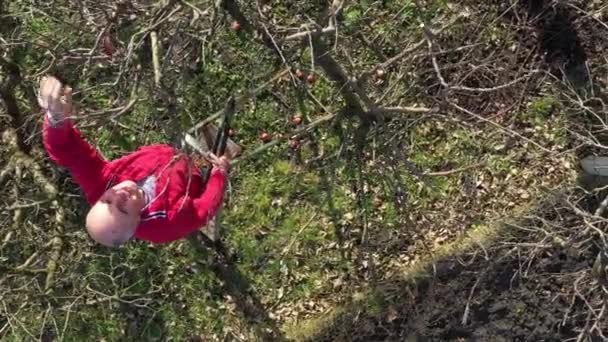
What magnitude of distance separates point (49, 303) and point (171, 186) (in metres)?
0.99

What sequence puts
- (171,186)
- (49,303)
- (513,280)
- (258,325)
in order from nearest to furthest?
(171,186) → (49,303) → (513,280) → (258,325)

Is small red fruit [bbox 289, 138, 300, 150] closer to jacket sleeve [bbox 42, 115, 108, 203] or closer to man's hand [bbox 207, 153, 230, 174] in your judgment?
man's hand [bbox 207, 153, 230, 174]

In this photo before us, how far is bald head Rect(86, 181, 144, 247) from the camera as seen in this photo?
2229mm

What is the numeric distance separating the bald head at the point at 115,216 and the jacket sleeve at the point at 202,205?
218mm

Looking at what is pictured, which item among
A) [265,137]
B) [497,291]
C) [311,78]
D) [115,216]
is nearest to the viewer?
[115,216]

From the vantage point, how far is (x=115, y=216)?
7.30ft

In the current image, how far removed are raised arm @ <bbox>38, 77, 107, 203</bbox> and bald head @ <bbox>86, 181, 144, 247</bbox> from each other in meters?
0.15

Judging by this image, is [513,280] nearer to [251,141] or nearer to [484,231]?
[484,231]

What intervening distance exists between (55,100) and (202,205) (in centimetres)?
66

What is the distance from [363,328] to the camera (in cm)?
348

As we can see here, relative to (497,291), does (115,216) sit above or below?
above

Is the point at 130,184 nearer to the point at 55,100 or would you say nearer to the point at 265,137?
the point at 55,100

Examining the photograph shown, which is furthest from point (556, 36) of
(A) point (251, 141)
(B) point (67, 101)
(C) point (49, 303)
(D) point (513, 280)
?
(C) point (49, 303)

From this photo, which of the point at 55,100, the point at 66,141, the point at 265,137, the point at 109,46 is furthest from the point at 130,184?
the point at 265,137
